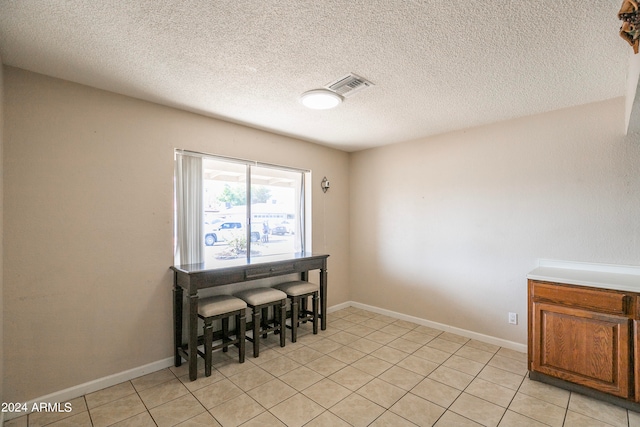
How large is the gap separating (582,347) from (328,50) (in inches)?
114

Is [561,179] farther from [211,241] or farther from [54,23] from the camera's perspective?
[54,23]

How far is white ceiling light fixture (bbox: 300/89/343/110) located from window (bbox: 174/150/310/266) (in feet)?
3.87

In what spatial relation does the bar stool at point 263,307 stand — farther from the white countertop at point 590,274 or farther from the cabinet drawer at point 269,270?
the white countertop at point 590,274

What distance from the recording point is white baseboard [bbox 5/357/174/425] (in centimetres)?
214

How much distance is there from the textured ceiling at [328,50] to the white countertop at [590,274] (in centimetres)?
150

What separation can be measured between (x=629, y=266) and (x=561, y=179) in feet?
2.96

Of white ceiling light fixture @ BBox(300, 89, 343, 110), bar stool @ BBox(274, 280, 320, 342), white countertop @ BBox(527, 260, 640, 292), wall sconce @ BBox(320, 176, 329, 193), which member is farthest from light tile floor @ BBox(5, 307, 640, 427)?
white ceiling light fixture @ BBox(300, 89, 343, 110)

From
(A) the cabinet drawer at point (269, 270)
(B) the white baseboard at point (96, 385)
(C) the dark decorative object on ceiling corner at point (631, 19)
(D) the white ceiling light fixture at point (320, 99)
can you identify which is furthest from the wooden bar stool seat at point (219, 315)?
(C) the dark decorative object on ceiling corner at point (631, 19)

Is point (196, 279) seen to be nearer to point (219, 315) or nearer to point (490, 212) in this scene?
point (219, 315)

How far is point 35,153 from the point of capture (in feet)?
7.04

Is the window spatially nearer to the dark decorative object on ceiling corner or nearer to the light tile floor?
the light tile floor

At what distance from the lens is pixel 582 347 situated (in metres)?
2.29

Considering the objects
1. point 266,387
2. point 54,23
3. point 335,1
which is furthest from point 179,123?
point 266,387

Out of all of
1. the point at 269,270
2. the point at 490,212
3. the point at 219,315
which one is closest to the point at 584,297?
the point at 490,212
